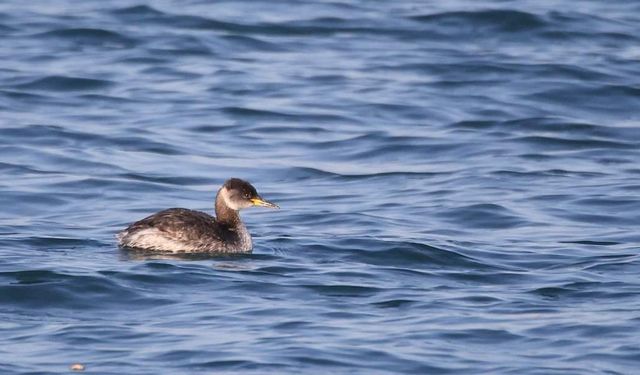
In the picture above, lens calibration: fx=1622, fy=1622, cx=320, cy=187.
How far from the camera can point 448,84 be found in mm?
23828

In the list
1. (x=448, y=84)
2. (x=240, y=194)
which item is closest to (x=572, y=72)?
(x=448, y=84)

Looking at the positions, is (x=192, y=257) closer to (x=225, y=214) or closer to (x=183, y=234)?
(x=183, y=234)

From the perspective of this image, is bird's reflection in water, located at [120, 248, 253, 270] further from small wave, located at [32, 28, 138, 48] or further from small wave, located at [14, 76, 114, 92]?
small wave, located at [32, 28, 138, 48]

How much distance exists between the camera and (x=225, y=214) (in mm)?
14797

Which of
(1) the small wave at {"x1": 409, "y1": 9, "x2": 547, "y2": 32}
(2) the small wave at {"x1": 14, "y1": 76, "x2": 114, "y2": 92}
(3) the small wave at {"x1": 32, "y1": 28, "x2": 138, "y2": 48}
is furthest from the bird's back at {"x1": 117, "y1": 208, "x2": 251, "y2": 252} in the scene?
(1) the small wave at {"x1": 409, "y1": 9, "x2": 547, "y2": 32}

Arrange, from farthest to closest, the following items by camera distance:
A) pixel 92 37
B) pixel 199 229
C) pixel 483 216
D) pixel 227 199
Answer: pixel 92 37, pixel 483 216, pixel 227 199, pixel 199 229

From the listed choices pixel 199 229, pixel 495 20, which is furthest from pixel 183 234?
pixel 495 20

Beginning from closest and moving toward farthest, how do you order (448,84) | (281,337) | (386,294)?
(281,337) < (386,294) < (448,84)

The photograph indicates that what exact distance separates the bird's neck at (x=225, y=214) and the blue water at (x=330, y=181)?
34 centimetres

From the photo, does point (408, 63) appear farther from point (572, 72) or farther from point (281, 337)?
point (281, 337)

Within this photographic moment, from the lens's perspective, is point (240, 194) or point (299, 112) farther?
point (299, 112)

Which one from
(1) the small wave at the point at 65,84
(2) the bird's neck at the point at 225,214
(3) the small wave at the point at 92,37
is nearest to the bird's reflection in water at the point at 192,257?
(2) the bird's neck at the point at 225,214

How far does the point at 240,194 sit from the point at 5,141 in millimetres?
5976

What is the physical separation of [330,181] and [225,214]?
11.6ft
